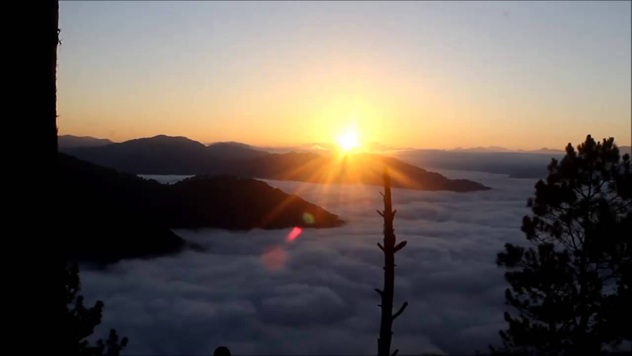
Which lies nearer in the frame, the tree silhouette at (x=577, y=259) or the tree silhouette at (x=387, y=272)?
the tree silhouette at (x=387, y=272)

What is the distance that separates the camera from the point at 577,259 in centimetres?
2014

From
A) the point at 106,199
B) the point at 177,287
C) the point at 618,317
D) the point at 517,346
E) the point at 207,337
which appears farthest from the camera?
the point at 177,287

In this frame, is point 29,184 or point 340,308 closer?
point 29,184

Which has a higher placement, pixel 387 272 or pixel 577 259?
pixel 387 272

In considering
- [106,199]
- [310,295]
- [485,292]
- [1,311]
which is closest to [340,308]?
[310,295]

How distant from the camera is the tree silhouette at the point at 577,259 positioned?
19.4m

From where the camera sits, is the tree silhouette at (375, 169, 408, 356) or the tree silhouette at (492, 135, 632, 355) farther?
the tree silhouette at (492, 135, 632, 355)

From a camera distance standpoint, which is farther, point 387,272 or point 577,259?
point 577,259

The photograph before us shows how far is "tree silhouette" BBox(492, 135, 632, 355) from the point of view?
1938 centimetres

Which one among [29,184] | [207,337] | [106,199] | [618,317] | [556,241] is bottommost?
[207,337]

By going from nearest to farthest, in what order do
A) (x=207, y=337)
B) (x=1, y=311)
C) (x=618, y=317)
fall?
(x=1, y=311) < (x=618, y=317) < (x=207, y=337)

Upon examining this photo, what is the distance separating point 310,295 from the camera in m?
179

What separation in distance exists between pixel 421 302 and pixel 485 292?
1872cm

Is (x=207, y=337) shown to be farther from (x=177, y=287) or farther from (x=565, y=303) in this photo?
(x=565, y=303)
